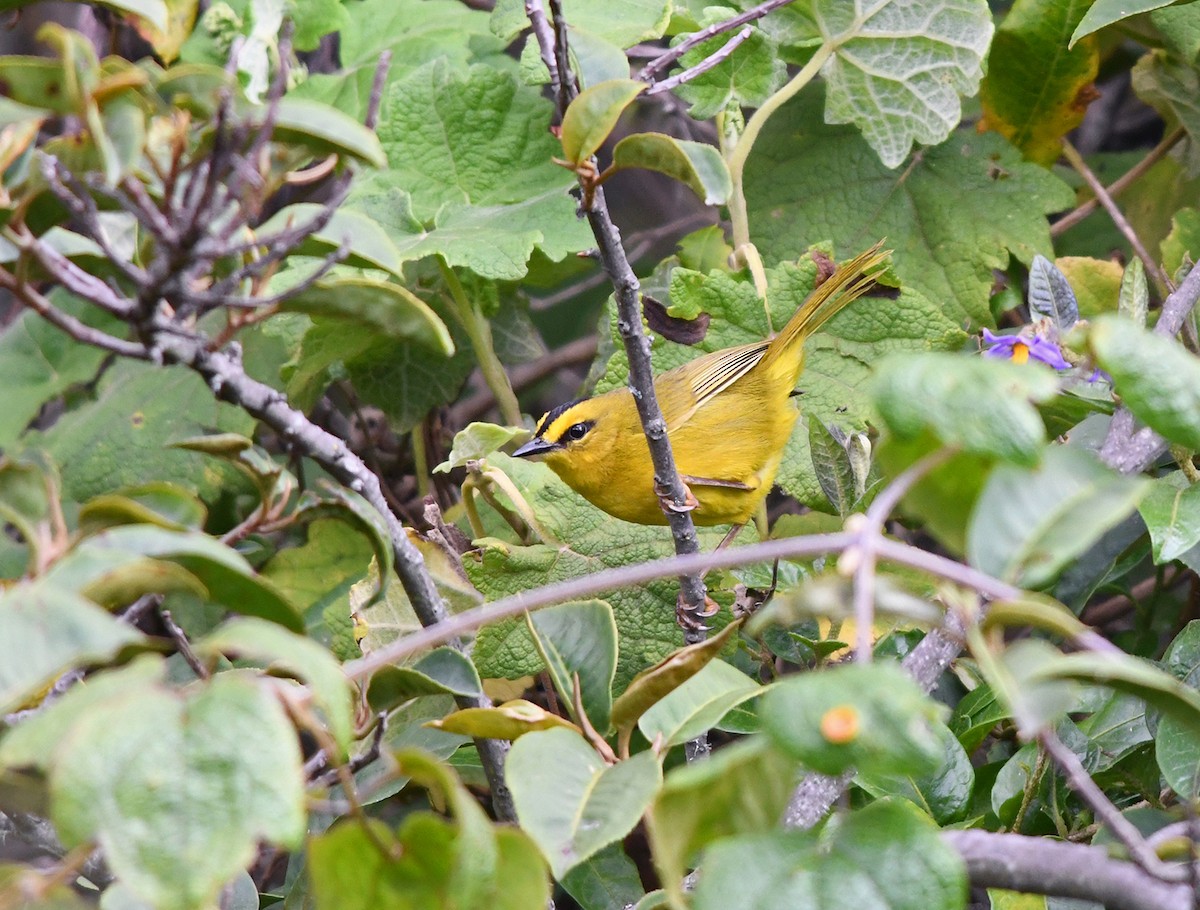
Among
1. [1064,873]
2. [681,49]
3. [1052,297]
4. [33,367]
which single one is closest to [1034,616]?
[1064,873]

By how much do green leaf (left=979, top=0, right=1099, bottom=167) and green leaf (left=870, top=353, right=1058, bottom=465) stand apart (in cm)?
186

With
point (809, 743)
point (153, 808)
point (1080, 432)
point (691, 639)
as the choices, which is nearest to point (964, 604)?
point (809, 743)

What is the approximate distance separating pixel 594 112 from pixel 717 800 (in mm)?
580

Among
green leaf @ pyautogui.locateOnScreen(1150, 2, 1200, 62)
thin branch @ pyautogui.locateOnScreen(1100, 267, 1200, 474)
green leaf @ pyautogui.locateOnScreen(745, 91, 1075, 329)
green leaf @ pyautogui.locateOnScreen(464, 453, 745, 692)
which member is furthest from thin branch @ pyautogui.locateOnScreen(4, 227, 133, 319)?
green leaf @ pyautogui.locateOnScreen(1150, 2, 1200, 62)

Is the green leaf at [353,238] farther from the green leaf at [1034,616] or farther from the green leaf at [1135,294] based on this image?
the green leaf at [1135,294]

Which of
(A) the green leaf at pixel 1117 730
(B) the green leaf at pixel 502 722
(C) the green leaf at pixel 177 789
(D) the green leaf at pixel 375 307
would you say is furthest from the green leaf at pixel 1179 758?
(C) the green leaf at pixel 177 789

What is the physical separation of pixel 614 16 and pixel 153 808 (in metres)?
1.96

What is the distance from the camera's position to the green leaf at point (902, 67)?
7.47ft

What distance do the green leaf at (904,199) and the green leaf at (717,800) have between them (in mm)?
1804

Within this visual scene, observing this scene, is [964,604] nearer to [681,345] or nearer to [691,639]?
[691,639]

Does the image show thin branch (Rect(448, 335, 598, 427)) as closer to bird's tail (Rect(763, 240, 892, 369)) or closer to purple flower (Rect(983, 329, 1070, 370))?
bird's tail (Rect(763, 240, 892, 369))

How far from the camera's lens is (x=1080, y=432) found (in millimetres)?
1773

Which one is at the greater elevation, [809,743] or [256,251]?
[256,251]

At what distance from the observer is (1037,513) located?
0.71m
